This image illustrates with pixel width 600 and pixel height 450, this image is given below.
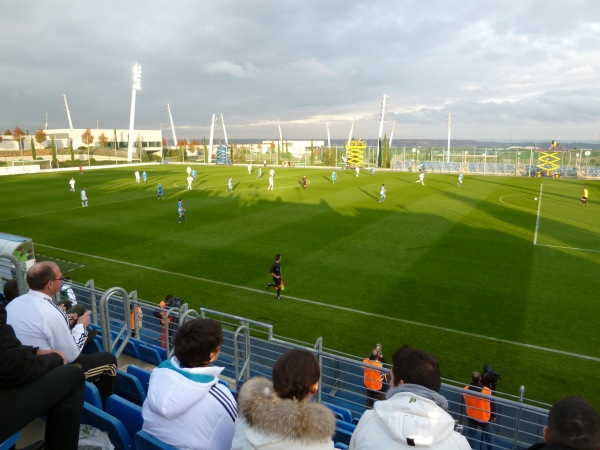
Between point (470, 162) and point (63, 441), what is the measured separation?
68.7m

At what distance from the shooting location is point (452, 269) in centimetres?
1566

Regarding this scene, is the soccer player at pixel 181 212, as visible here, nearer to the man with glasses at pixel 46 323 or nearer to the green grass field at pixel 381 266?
the green grass field at pixel 381 266

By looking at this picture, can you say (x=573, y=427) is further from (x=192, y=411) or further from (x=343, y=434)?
(x=192, y=411)

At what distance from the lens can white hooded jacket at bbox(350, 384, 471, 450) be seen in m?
2.35

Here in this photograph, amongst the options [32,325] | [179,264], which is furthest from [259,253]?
[32,325]

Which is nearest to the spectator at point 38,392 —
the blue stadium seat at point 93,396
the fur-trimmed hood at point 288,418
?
the blue stadium seat at point 93,396

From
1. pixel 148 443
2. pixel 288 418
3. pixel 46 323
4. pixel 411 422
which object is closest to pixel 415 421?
pixel 411 422

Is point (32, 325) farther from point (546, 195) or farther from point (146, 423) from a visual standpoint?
point (546, 195)

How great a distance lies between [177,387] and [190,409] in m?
0.18

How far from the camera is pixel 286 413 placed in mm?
2344

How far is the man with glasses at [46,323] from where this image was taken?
3.83m

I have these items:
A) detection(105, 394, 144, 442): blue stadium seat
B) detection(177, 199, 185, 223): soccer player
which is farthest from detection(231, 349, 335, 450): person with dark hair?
detection(177, 199, 185, 223): soccer player

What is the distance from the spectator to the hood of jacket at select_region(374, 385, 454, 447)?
239cm

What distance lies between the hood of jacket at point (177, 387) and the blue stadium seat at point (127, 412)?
0.73 meters
